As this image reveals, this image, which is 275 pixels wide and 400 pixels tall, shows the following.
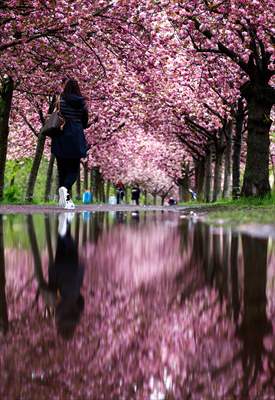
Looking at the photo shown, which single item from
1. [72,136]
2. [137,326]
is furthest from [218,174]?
[137,326]

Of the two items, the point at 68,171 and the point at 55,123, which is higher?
the point at 55,123

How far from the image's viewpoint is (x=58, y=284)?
14.3 feet

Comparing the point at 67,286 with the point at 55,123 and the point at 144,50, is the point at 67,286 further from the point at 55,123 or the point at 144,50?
the point at 144,50

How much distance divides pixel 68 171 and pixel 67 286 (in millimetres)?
13029

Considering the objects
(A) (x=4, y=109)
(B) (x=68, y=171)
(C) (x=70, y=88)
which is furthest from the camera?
(A) (x=4, y=109)

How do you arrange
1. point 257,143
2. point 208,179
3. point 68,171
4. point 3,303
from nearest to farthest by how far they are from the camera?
point 3,303 < point 68,171 < point 257,143 < point 208,179

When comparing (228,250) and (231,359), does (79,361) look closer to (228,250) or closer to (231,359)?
(231,359)

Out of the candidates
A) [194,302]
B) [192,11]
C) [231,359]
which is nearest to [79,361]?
[231,359]

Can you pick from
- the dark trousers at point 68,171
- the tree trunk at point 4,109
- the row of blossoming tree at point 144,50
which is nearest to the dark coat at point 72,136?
the dark trousers at point 68,171

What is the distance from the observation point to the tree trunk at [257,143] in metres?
21.4

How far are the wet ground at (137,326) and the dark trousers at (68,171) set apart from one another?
10.9m

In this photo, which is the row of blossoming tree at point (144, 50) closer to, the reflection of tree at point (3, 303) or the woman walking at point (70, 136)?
the woman walking at point (70, 136)

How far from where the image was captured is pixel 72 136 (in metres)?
16.6

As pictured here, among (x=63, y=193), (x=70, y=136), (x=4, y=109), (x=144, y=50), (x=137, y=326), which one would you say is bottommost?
(x=137, y=326)
